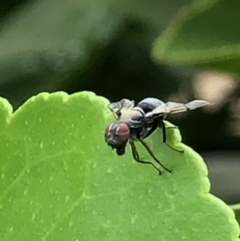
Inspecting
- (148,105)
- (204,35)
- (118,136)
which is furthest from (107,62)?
(118,136)

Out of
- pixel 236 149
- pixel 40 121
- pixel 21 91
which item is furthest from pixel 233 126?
pixel 40 121

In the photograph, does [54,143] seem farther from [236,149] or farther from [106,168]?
[236,149]

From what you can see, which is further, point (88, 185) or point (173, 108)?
point (173, 108)

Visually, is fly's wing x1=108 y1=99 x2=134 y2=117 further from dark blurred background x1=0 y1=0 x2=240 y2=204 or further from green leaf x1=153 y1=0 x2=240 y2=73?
dark blurred background x1=0 y1=0 x2=240 y2=204

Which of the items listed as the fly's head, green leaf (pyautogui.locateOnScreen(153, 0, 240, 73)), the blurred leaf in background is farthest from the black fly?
the blurred leaf in background

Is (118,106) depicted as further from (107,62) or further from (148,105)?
(107,62)

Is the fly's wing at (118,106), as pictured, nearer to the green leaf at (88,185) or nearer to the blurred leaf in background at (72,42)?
the green leaf at (88,185)

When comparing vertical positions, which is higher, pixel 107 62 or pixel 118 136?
pixel 118 136

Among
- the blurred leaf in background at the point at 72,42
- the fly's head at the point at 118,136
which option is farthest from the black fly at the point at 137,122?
the blurred leaf in background at the point at 72,42
